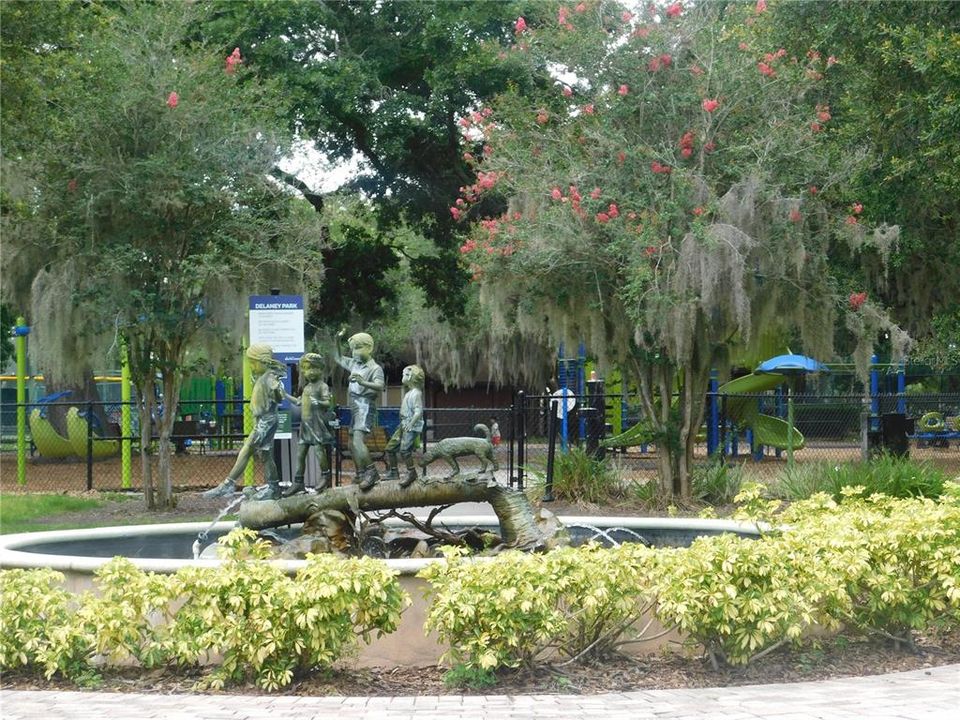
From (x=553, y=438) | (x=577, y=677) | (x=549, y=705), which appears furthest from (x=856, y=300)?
(x=549, y=705)

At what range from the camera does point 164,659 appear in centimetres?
711

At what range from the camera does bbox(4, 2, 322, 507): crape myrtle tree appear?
16141mm

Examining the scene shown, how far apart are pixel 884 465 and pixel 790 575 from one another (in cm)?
832

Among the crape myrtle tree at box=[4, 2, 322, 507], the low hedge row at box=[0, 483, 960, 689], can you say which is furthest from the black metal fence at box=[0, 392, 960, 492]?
the low hedge row at box=[0, 483, 960, 689]

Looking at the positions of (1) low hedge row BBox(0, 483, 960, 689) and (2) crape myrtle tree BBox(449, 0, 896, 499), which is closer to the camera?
(1) low hedge row BBox(0, 483, 960, 689)

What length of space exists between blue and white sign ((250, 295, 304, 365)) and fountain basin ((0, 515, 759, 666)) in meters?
4.75

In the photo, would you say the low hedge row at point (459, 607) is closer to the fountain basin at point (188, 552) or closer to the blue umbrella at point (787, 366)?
the fountain basin at point (188, 552)

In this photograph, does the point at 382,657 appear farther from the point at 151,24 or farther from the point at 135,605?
the point at 151,24

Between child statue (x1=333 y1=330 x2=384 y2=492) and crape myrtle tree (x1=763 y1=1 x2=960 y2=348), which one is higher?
crape myrtle tree (x1=763 y1=1 x2=960 y2=348)

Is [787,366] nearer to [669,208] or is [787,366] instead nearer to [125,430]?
[669,208]

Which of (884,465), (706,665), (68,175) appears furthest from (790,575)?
(68,175)

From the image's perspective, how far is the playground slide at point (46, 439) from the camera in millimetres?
25453

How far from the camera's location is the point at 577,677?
7000 millimetres

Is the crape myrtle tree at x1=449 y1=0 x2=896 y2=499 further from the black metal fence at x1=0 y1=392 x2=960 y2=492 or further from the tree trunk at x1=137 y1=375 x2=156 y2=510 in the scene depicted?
the tree trunk at x1=137 y1=375 x2=156 y2=510
